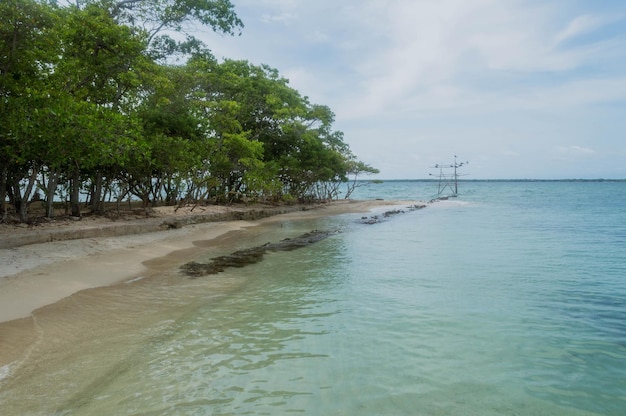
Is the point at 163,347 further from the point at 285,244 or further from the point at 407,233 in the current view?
the point at 407,233

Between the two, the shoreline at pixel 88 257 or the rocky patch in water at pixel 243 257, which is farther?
the rocky patch in water at pixel 243 257

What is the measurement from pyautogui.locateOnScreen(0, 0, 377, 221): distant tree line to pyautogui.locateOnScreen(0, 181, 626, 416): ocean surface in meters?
4.88

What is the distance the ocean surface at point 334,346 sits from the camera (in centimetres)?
418

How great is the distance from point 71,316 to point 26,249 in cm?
489

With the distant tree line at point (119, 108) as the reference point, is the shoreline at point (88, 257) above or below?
below

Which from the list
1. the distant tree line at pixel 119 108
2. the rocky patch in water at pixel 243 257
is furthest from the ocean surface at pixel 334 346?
the distant tree line at pixel 119 108

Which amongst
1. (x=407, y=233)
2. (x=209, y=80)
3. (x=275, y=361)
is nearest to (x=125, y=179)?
(x=209, y=80)

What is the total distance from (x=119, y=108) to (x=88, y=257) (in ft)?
26.0

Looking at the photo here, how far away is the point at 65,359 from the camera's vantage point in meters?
4.99

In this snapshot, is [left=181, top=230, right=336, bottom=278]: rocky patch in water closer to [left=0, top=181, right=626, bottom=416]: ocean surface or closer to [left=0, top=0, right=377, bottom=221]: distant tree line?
[left=0, top=181, right=626, bottom=416]: ocean surface

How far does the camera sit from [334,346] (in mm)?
5676

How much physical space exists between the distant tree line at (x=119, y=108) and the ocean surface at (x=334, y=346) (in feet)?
16.0

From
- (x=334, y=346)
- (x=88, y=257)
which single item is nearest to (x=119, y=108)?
(x=88, y=257)

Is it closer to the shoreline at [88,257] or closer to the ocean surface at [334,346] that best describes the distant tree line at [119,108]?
the shoreline at [88,257]
